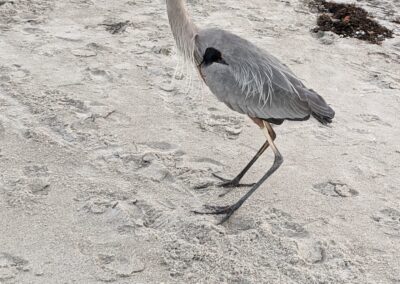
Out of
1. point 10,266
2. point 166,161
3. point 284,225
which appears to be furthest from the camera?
point 166,161

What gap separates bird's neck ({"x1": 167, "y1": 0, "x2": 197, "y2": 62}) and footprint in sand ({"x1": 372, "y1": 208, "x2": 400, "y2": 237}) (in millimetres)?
1737

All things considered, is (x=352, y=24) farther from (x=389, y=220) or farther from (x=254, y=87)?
(x=389, y=220)

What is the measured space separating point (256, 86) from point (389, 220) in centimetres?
130

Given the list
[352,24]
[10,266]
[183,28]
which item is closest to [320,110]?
[183,28]

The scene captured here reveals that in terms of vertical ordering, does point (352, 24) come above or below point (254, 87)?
below

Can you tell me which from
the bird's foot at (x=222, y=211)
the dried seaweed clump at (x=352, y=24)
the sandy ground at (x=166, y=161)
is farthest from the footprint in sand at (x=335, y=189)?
the dried seaweed clump at (x=352, y=24)

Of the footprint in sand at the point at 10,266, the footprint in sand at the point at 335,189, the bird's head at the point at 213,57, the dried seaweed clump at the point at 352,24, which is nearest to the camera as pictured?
the footprint in sand at the point at 10,266

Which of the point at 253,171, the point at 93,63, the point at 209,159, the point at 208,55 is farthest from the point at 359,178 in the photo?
the point at 93,63

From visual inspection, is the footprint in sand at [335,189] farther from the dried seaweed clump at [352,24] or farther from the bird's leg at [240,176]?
the dried seaweed clump at [352,24]

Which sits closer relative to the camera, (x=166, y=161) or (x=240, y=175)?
(x=240, y=175)

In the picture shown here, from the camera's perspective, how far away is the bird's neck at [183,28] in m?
4.64

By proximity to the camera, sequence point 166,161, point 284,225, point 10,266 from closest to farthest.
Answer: point 10,266 → point 284,225 → point 166,161

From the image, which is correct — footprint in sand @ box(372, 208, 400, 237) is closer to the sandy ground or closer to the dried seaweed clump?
the sandy ground

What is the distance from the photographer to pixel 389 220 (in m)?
4.31
